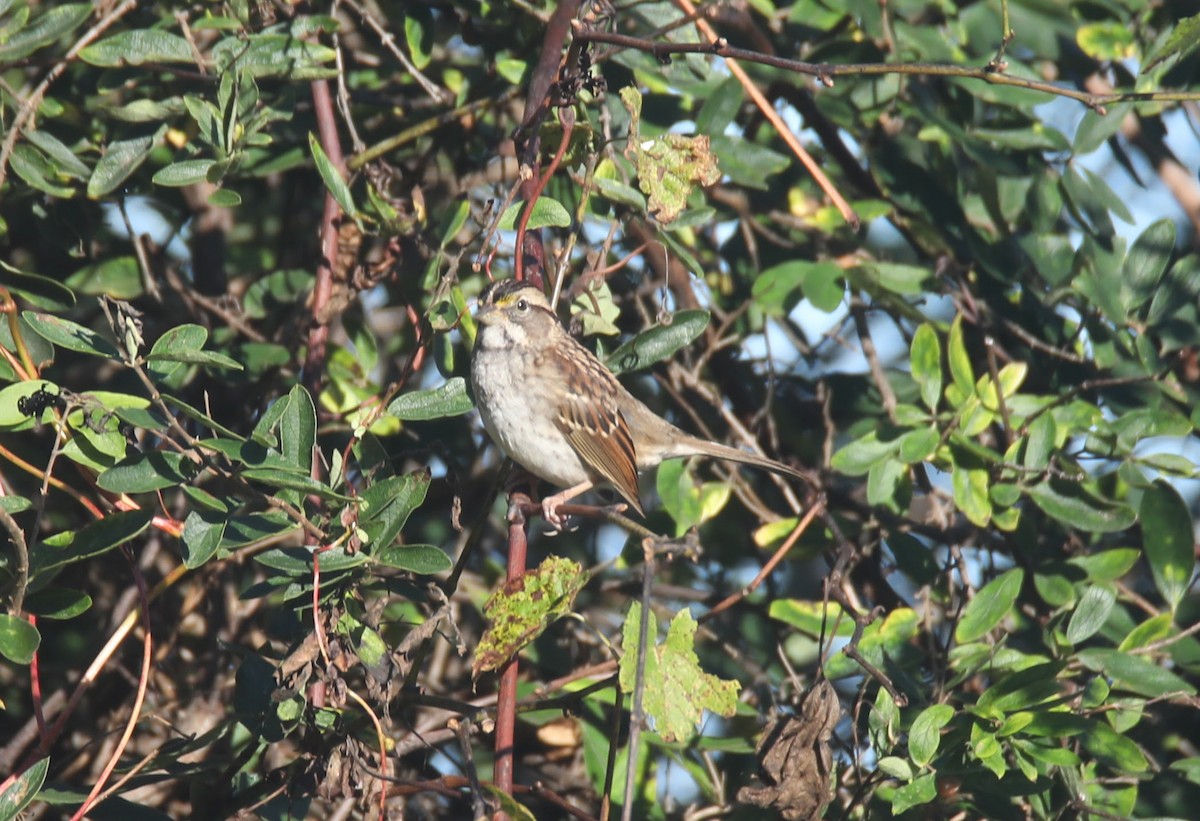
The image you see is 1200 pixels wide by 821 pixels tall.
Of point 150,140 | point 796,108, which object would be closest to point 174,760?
point 150,140

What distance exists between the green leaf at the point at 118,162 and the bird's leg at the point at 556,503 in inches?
51.1

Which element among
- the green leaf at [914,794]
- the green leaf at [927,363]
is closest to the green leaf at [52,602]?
the green leaf at [914,794]

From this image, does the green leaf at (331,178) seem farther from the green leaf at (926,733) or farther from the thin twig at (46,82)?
the green leaf at (926,733)

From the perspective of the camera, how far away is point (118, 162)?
2994 mm

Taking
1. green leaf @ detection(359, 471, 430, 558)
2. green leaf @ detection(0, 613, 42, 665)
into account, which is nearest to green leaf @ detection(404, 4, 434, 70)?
green leaf @ detection(359, 471, 430, 558)

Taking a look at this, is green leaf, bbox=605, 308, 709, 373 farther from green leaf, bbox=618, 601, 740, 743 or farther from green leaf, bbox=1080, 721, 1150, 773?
green leaf, bbox=1080, 721, 1150, 773

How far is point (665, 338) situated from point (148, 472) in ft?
4.15

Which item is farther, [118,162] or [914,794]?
[118,162]

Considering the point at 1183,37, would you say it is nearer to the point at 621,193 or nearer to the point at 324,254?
the point at 621,193

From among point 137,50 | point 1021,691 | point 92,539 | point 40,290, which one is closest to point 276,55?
point 137,50

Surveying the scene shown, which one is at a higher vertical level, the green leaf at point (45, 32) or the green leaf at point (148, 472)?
the green leaf at point (45, 32)

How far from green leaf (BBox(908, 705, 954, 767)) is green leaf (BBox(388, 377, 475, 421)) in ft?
3.92

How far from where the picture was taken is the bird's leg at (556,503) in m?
3.09

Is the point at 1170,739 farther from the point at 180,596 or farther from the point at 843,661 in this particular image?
the point at 180,596
